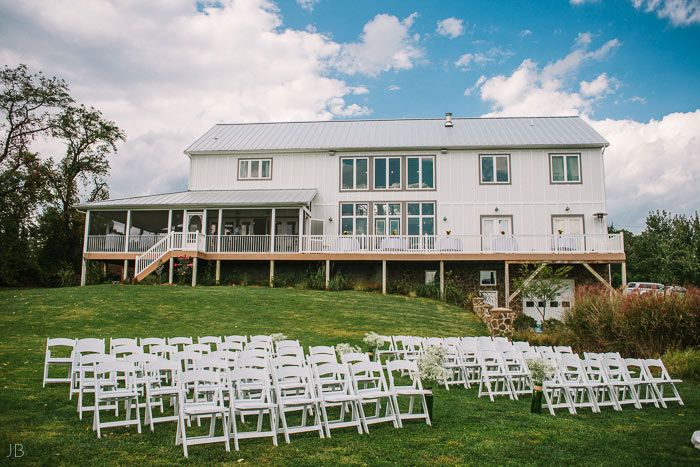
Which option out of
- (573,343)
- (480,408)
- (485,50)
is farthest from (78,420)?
(485,50)

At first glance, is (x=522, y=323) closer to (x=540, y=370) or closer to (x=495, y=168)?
(x=495, y=168)

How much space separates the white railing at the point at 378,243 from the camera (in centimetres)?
2119

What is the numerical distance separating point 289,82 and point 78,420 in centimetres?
1959

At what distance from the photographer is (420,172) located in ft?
80.6

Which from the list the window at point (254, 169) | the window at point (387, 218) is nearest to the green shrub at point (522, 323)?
the window at point (387, 218)

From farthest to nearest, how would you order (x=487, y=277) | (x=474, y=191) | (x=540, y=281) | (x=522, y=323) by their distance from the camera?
1. (x=474, y=191)
2. (x=487, y=277)
3. (x=540, y=281)
4. (x=522, y=323)

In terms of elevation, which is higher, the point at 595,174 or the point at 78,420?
the point at 595,174

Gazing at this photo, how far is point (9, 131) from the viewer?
2992 centimetres

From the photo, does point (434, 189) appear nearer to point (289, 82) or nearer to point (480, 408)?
point (289, 82)

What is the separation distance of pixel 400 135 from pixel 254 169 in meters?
7.14

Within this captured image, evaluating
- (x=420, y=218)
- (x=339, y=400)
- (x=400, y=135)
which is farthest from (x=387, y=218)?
(x=339, y=400)

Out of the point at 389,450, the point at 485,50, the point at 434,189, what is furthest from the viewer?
the point at 434,189

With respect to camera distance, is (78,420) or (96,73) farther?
(96,73)

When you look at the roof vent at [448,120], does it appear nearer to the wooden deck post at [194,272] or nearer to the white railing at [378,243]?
the white railing at [378,243]
